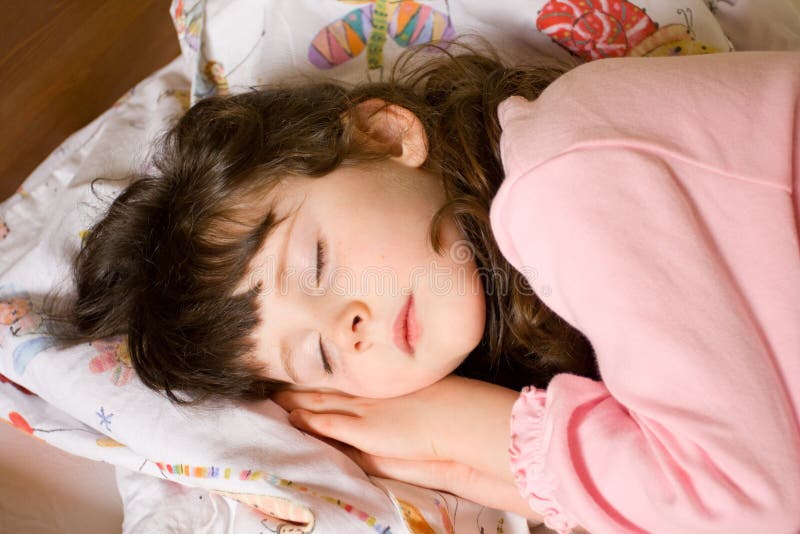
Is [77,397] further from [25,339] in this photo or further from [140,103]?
[140,103]

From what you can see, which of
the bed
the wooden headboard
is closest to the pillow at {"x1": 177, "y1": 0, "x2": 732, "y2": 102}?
the bed

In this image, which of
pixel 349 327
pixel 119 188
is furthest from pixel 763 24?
pixel 119 188

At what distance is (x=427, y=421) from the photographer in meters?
1.05

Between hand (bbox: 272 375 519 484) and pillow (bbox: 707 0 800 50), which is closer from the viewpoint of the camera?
hand (bbox: 272 375 519 484)

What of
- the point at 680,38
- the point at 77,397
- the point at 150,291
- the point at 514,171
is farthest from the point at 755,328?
the point at 77,397

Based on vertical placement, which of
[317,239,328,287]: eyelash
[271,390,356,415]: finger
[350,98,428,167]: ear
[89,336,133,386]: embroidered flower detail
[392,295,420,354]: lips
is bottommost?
[271,390,356,415]: finger

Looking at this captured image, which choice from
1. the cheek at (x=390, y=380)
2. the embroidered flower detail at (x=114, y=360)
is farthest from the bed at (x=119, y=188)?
the cheek at (x=390, y=380)

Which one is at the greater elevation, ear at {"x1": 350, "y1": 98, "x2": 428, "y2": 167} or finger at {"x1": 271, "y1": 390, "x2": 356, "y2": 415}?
ear at {"x1": 350, "y1": 98, "x2": 428, "y2": 167}

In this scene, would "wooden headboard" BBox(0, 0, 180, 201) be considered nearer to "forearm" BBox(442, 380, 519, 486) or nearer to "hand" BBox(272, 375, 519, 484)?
"hand" BBox(272, 375, 519, 484)

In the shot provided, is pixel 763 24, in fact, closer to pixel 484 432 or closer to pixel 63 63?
pixel 484 432

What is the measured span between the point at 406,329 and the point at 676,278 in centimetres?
34

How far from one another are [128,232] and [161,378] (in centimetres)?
22

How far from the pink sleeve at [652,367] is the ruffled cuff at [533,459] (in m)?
A: 0.01

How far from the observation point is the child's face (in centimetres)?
92
